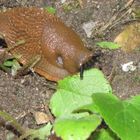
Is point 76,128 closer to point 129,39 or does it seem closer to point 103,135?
point 103,135

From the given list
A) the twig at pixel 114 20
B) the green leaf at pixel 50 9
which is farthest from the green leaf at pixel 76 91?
the green leaf at pixel 50 9

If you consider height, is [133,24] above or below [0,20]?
below

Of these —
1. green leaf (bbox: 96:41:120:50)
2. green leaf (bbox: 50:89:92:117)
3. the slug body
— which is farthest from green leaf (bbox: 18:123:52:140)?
green leaf (bbox: 96:41:120:50)

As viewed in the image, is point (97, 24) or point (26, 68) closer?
point (26, 68)

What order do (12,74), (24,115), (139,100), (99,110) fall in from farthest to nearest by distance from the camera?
1. (12,74)
2. (24,115)
3. (139,100)
4. (99,110)

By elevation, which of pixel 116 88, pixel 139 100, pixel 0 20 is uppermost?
pixel 0 20

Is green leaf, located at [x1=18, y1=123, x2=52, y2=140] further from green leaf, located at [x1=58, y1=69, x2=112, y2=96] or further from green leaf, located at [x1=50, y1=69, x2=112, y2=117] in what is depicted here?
green leaf, located at [x1=58, y1=69, x2=112, y2=96]

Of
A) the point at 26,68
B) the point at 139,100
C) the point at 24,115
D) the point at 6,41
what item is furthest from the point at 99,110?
the point at 6,41

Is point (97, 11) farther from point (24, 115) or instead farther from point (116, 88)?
point (24, 115)
